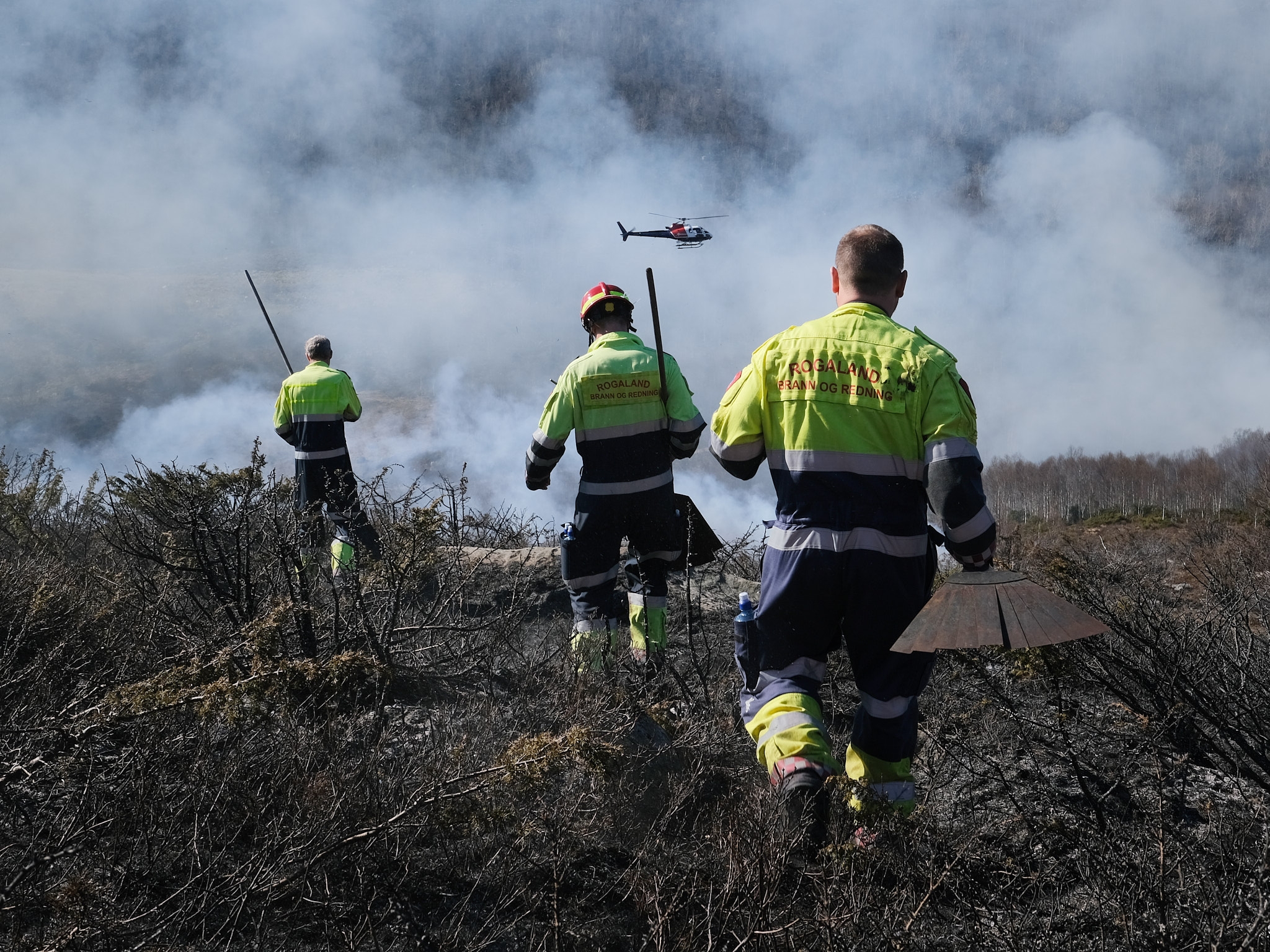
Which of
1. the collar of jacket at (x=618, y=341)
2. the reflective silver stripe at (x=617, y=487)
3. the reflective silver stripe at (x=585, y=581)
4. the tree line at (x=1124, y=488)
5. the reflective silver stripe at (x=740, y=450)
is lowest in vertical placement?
the tree line at (x=1124, y=488)

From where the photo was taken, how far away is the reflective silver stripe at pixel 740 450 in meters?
2.94

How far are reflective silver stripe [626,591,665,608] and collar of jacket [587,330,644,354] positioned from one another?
1.15m

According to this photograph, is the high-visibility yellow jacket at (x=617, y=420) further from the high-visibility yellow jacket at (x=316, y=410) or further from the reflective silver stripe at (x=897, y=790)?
the high-visibility yellow jacket at (x=316, y=410)

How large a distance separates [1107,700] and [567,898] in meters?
2.19

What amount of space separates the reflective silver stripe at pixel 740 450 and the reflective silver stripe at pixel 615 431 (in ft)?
5.08

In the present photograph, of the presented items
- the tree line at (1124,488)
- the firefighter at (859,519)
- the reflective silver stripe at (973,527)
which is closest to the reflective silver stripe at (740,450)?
the firefighter at (859,519)

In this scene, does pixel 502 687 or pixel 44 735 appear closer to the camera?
pixel 44 735

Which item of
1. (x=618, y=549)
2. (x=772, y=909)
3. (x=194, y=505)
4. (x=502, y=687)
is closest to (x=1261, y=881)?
(x=772, y=909)

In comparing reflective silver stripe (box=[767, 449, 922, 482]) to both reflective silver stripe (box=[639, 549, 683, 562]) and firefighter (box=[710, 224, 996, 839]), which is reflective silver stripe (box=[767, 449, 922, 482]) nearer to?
firefighter (box=[710, 224, 996, 839])

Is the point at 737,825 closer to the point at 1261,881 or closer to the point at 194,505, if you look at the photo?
the point at 1261,881

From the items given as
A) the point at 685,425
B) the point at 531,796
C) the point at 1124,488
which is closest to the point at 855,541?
the point at 531,796

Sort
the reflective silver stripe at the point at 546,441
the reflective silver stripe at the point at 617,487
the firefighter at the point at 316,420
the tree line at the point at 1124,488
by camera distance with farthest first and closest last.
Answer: the tree line at the point at 1124,488 → the firefighter at the point at 316,420 → the reflective silver stripe at the point at 617,487 → the reflective silver stripe at the point at 546,441

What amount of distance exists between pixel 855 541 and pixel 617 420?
1.94 m

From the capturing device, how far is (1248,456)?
4550cm
